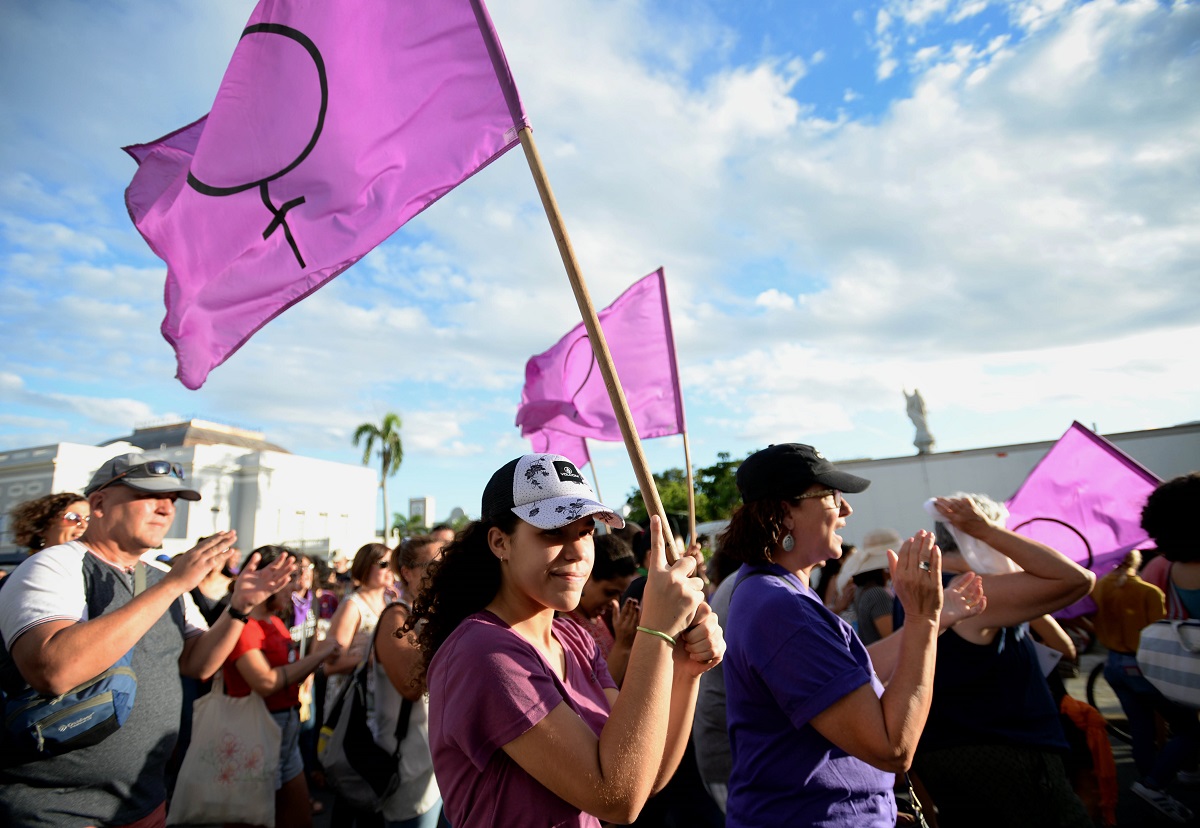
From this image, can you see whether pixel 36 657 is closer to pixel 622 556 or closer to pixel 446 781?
pixel 446 781

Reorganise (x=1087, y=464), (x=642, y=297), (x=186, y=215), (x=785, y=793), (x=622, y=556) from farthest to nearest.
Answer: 1. (x=642, y=297)
2. (x=1087, y=464)
3. (x=622, y=556)
4. (x=186, y=215)
5. (x=785, y=793)

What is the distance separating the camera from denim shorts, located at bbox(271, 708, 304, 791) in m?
4.17

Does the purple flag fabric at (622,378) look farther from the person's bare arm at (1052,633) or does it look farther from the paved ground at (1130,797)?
the paved ground at (1130,797)

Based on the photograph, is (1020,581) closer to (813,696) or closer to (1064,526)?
(813,696)

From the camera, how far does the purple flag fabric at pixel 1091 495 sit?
16.4ft

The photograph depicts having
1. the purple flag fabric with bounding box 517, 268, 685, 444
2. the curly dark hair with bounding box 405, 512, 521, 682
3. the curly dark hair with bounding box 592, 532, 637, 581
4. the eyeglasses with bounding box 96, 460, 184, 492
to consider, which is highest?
the purple flag fabric with bounding box 517, 268, 685, 444

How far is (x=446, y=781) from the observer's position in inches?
65.5

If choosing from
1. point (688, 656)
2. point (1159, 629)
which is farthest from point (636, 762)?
point (1159, 629)

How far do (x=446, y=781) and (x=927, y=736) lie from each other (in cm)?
213

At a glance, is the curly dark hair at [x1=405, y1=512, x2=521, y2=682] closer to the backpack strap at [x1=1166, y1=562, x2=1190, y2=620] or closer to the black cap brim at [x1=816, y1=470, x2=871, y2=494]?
the black cap brim at [x1=816, y1=470, x2=871, y2=494]

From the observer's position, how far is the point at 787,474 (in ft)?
8.10

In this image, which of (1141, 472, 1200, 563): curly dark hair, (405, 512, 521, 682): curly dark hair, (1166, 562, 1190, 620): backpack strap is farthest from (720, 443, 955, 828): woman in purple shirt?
(1166, 562, 1190, 620): backpack strap

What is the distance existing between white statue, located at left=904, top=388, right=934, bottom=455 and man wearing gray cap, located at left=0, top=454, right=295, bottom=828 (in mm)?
30148

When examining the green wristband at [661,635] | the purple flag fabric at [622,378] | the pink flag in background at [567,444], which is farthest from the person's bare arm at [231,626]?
the pink flag in background at [567,444]
